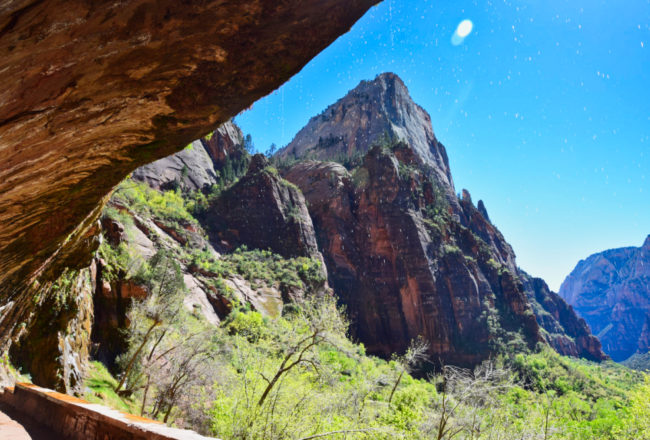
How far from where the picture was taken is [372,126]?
108 metres

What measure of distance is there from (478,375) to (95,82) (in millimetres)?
16603

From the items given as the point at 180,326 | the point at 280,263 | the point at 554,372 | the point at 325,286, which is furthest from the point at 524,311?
the point at 180,326

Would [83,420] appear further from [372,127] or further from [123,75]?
[372,127]

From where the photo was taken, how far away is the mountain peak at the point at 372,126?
346 feet

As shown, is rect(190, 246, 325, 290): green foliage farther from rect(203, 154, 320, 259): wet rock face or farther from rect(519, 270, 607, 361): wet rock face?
rect(519, 270, 607, 361): wet rock face

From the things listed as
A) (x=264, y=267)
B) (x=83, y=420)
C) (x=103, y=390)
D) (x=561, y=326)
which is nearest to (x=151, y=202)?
(x=264, y=267)

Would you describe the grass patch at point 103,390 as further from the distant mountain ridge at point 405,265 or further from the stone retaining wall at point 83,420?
the distant mountain ridge at point 405,265

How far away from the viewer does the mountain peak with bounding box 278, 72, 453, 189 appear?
106 m

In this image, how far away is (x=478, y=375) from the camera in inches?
549

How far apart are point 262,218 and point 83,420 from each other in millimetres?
51353

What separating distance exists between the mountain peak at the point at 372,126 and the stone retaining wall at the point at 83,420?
9488 cm

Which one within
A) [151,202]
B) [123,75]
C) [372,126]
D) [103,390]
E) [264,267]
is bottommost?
[103,390]

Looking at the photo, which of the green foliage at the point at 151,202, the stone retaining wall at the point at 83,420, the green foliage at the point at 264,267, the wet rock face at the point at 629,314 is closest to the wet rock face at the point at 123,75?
the stone retaining wall at the point at 83,420

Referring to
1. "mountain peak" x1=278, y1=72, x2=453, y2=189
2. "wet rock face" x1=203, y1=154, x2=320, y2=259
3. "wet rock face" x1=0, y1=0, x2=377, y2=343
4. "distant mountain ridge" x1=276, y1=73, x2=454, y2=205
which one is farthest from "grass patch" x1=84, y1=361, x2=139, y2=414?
"distant mountain ridge" x1=276, y1=73, x2=454, y2=205
